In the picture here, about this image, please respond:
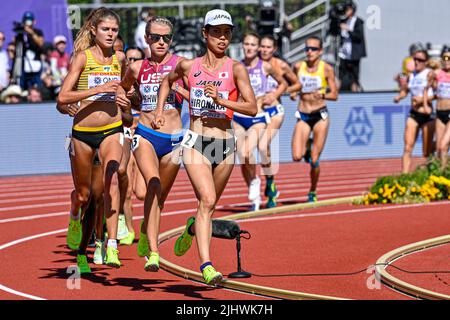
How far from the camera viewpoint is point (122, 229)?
14.0 m

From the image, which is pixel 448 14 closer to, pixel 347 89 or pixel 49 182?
pixel 347 89

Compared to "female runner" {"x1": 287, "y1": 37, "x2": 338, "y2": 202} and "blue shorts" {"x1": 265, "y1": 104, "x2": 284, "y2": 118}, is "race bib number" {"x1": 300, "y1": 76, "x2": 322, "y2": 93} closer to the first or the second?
"female runner" {"x1": 287, "y1": 37, "x2": 338, "y2": 202}

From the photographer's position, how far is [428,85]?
20.5 metres

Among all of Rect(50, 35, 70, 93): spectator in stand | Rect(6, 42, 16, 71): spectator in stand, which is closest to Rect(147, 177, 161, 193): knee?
Rect(50, 35, 70, 93): spectator in stand

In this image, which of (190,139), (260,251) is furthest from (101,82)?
(260,251)

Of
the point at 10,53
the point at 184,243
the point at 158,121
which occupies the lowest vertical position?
the point at 184,243

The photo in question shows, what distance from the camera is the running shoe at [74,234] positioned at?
12.5 metres

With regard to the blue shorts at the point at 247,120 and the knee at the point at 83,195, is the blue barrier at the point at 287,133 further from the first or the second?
the knee at the point at 83,195

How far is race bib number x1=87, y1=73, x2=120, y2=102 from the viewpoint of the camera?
1138 cm

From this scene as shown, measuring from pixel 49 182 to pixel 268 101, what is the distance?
7461 mm

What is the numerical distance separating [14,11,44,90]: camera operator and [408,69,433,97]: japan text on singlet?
849 centimetres

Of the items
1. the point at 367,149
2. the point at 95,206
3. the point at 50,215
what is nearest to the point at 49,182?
the point at 50,215

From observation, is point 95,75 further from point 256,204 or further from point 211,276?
point 256,204

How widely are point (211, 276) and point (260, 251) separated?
9.95ft
